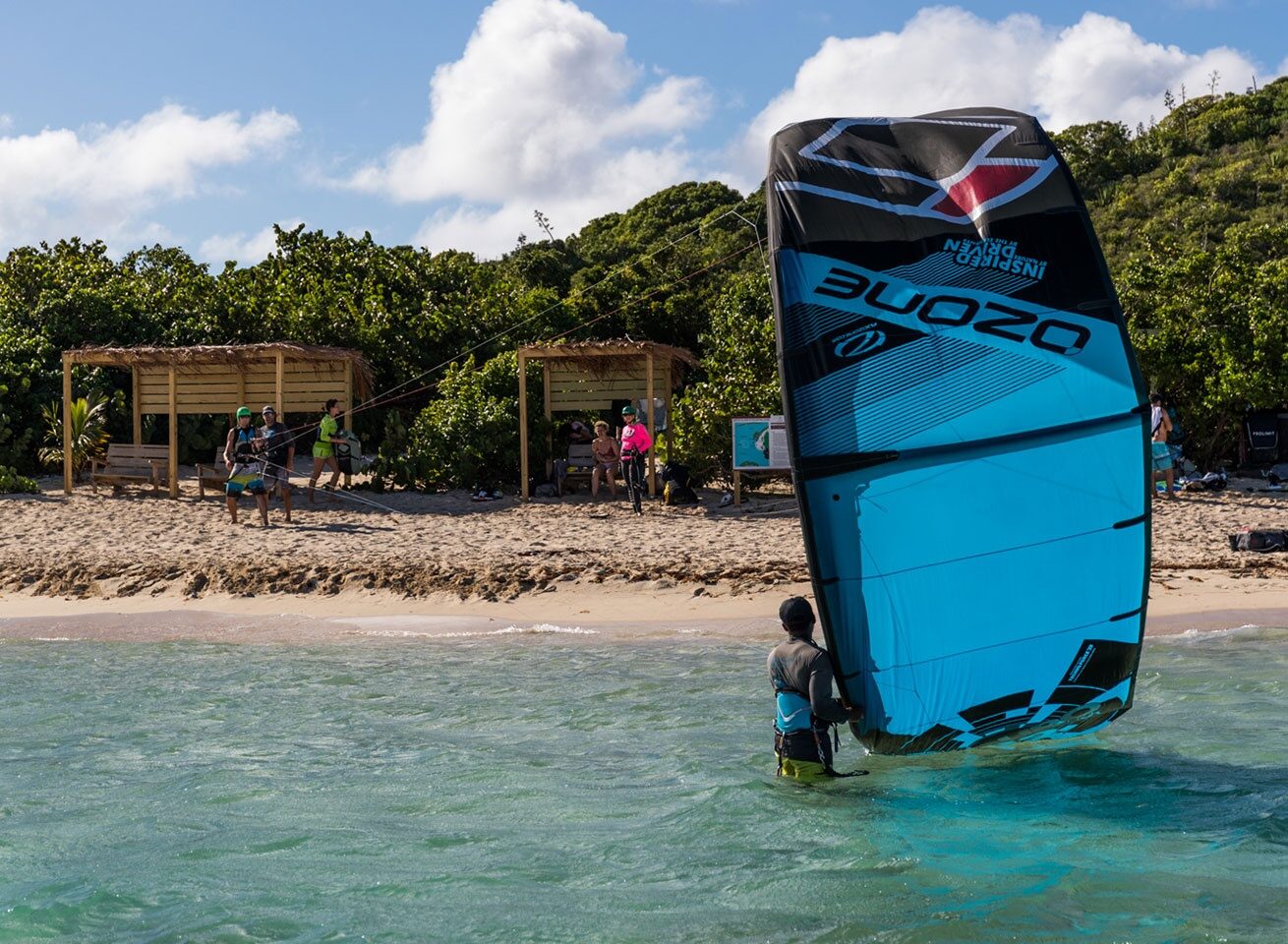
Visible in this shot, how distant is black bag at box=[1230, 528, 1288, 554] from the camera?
13.4 metres

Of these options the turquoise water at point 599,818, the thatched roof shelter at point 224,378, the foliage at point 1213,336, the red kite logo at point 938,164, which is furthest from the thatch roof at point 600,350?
the red kite logo at point 938,164

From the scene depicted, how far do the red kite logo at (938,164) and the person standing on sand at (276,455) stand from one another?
1069 cm

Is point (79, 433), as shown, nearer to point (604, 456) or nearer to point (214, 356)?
point (214, 356)

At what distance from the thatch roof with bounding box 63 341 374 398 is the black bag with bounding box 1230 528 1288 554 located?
11195 millimetres

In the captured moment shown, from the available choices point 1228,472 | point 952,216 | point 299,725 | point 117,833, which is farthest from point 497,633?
point 1228,472

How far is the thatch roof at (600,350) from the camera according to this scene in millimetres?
17031

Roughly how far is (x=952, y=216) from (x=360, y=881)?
434 centimetres

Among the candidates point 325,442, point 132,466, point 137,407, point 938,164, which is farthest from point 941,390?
point 137,407

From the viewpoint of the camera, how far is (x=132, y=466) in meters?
18.0

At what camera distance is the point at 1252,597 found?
12.1 metres

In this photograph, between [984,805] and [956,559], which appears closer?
[956,559]

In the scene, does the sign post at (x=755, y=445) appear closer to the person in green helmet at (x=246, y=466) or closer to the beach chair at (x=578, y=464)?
the beach chair at (x=578, y=464)

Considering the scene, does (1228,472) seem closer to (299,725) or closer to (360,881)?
(299,725)

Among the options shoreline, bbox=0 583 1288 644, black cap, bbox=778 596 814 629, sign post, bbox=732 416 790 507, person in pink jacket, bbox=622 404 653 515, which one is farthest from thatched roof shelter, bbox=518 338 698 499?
black cap, bbox=778 596 814 629
